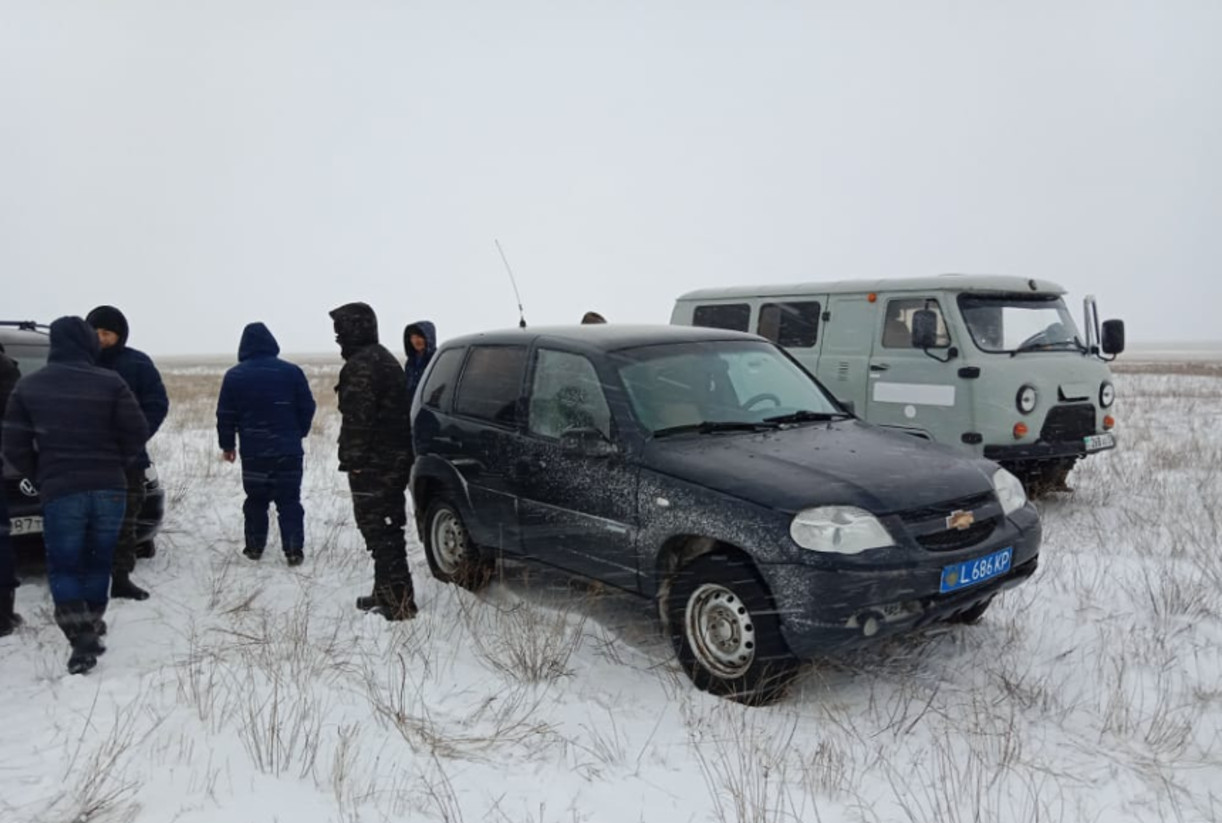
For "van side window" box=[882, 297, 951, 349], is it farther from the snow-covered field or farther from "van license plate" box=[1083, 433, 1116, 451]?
the snow-covered field

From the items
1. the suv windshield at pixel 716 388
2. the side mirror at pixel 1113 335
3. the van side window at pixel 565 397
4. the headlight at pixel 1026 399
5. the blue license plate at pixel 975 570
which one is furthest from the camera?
the side mirror at pixel 1113 335

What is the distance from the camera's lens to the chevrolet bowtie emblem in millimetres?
3969

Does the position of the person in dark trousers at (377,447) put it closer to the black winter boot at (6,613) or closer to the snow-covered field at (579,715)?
the snow-covered field at (579,715)

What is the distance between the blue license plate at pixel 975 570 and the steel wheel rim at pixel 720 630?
905 mm

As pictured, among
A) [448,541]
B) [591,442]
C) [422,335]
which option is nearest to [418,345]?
[422,335]

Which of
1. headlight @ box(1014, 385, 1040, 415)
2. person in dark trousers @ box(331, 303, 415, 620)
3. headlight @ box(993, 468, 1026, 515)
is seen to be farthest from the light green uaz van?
person in dark trousers @ box(331, 303, 415, 620)

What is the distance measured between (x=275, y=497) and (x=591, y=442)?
3.45 meters

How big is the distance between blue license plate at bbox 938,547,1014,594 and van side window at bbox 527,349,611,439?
5.95ft

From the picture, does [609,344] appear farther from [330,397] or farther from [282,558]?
[330,397]

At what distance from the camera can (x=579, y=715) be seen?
13.0 feet

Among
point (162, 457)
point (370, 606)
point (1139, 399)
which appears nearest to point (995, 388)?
point (370, 606)

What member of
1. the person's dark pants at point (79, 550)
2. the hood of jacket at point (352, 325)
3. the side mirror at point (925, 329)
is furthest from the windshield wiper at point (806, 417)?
the person's dark pants at point (79, 550)

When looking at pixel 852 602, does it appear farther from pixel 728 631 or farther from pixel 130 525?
pixel 130 525

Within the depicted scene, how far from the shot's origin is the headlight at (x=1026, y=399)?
7.51 meters
